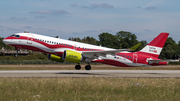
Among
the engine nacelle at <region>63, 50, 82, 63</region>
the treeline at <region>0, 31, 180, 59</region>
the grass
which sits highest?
the treeline at <region>0, 31, 180, 59</region>

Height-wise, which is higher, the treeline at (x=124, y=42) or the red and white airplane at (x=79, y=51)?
the treeline at (x=124, y=42)

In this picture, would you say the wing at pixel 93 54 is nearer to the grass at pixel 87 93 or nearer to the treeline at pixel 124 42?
the grass at pixel 87 93

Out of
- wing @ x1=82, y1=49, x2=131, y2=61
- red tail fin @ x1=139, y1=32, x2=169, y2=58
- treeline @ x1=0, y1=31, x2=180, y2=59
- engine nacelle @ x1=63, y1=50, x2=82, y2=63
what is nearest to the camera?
engine nacelle @ x1=63, y1=50, x2=82, y2=63

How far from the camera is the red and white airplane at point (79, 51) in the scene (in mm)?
35094

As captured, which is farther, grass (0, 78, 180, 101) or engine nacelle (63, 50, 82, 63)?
engine nacelle (63, 50, 82, 63)

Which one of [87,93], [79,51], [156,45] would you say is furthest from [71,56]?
[87,93]

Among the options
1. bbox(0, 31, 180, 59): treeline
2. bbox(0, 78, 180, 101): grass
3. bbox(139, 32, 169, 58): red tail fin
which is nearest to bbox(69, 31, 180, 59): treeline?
bbox(0, 31, 180, 59): treeline

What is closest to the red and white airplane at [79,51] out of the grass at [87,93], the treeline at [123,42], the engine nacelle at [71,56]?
the engine nacelle at [71,56]

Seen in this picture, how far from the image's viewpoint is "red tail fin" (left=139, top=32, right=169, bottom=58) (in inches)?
1546

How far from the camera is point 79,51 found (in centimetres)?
3750

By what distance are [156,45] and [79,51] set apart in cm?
1356

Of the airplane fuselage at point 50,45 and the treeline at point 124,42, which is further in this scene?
the treeline at point 124,42

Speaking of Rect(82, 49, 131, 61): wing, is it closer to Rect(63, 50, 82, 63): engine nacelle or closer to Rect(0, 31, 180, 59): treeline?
Rect(63, 50, 82, 63): engine nacelle

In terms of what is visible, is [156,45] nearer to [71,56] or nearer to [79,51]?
[79,51]
